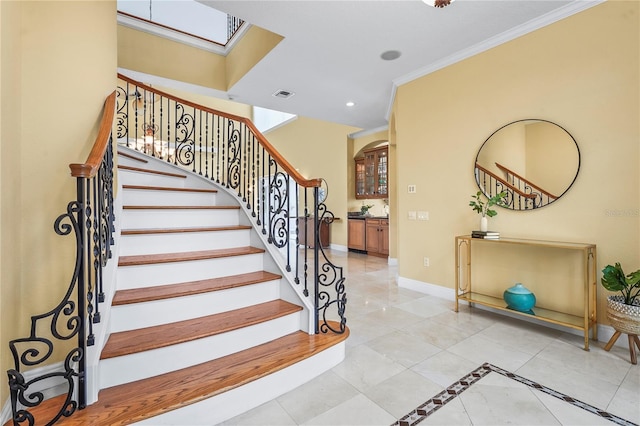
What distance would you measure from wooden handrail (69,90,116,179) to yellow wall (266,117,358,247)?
6.17 metres

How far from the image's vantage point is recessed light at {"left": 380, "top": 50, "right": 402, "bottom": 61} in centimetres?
360

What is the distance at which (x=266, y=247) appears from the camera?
2.75m

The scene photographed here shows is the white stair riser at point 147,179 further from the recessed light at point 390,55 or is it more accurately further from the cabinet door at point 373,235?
the cabinet door at point 373,235

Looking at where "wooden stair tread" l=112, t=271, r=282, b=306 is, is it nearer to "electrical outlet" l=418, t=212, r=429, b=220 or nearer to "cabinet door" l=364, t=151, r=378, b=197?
"electrical outlet" l=418, t=212, r=429, b=220

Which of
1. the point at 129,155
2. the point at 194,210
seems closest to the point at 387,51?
the point at 194,210

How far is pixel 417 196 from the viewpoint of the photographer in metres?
4.20

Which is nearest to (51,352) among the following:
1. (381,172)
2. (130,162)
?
(130,162)

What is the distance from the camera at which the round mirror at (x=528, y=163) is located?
9.43 ft

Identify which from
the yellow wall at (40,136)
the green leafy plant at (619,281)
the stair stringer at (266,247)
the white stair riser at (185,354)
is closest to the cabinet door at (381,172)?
the stair stringer at (266,247)

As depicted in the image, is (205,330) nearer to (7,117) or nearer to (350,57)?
(7,117)

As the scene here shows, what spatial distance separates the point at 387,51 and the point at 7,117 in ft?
11.3

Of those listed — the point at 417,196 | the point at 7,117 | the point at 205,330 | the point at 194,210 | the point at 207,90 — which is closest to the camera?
the point at 7,117

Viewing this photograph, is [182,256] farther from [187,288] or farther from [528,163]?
[528,163]

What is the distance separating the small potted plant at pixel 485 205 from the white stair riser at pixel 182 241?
2.51m
